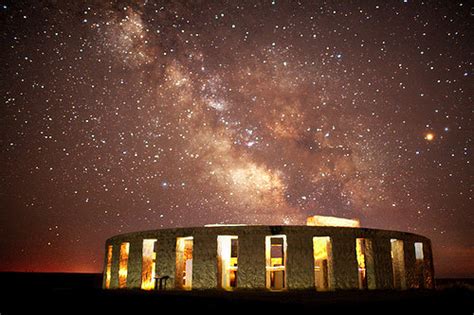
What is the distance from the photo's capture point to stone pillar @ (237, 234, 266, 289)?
14336mm

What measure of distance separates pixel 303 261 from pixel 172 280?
18.1 feet

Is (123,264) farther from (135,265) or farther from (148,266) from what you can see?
(148,266)

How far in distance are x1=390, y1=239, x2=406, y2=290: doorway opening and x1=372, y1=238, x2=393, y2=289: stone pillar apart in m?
0.81

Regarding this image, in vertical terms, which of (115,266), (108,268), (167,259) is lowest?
(108,268)

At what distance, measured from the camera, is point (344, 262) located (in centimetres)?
1511

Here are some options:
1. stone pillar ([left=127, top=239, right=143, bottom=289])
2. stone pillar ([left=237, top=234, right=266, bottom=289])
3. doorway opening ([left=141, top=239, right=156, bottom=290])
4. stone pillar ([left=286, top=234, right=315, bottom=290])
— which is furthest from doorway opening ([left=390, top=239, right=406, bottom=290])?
stone pillar ([left=127, top=239, right=143, bottom=289])

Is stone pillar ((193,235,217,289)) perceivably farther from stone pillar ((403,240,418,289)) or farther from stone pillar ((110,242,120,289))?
stone pillar ((403,240,418,289))

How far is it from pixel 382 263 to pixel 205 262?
25.6 feet

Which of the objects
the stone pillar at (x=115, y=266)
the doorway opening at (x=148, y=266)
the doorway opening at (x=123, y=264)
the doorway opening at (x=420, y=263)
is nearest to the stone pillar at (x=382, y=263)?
the doorway opening at (x=420, y=263)

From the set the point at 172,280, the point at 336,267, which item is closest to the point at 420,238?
the point at 336,267

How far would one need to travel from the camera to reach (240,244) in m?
14.8

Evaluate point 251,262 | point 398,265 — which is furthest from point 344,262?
point 398,265

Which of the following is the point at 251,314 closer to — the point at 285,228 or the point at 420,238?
the point at 285,228

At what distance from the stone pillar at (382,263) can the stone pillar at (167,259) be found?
8718 mm
